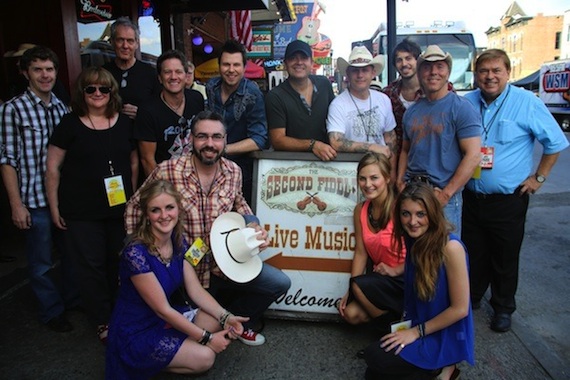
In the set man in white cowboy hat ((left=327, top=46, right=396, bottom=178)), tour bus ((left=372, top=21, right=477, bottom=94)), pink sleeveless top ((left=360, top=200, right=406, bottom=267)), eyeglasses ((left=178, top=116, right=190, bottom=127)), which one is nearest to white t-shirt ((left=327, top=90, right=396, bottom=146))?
man in white cowboy hat ((left=327, top=46, right=396, bottom=178))

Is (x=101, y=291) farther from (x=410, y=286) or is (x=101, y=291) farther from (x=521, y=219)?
(x=521, y=219)

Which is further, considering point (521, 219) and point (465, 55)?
point (465, 55)

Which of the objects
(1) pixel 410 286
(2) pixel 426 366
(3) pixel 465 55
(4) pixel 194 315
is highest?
(3) pixel 465 55

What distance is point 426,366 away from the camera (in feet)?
8.29

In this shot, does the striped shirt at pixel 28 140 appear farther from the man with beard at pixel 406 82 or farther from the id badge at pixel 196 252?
the man with beard at pixel 406 82

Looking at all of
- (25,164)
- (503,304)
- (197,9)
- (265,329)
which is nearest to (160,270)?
(265,329)

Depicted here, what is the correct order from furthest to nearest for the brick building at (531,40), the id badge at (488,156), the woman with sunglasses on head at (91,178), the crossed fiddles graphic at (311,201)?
the brick building at (531,40)
the crossed fiddles graphic at (311,201)
the id badge at (488,156)
the woman with sunglasses on head at (91,178)

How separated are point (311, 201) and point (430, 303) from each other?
4.01ft

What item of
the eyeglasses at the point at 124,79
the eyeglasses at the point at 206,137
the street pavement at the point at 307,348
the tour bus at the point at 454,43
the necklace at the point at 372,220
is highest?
the tour bus at the point at 454,43

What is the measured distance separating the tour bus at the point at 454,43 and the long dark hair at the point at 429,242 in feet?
35.0

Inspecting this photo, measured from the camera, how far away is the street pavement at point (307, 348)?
2912 mm

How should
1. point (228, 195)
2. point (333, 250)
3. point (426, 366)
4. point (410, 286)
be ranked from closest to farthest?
point (426, 366) < point (410, 286) < point (228, 195) < point (333, 250)

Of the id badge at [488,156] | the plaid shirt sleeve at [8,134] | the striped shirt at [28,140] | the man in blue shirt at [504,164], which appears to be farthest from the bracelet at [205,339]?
the id badge at [488,156]

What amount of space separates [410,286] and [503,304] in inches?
46.8
